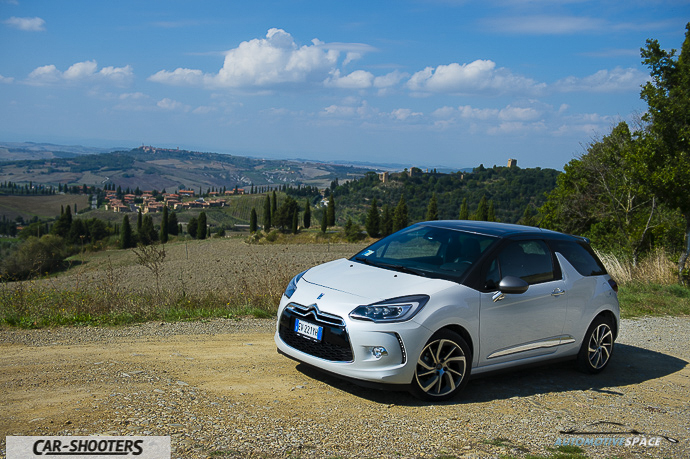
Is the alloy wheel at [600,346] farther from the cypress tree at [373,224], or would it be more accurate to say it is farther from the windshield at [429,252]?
the cypress tree at [373,224]

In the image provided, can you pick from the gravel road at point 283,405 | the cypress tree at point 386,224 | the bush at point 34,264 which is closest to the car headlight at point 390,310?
the gravel road at point 283,405

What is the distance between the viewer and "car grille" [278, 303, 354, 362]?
4.98 meters

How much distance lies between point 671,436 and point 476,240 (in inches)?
104

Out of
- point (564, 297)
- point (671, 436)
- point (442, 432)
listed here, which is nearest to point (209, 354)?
point (442, 432)

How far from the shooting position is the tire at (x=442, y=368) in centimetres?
507

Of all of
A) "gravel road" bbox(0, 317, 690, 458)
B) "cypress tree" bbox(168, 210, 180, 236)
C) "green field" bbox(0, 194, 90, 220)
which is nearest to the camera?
"gravel road" bbox(0, 317, 690, 458)

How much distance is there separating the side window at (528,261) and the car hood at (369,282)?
0.96m

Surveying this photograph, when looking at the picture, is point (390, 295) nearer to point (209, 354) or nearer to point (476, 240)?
point (476, 240)

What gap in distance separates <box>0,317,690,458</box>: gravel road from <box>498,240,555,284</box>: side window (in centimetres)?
128

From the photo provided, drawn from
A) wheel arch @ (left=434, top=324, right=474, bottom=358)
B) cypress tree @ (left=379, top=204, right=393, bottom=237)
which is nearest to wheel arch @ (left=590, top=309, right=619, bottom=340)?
wheel arch @ (left=434, top=324, right=474, bottom=358)

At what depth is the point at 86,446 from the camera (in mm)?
3664

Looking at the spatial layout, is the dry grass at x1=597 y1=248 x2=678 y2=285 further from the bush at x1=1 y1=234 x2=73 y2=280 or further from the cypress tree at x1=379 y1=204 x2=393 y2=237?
the cypress tree at x1=379 y1=204 x2=393 y2=237

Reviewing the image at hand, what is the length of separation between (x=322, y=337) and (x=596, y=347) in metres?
3.87

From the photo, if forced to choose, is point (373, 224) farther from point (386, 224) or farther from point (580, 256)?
point (580, 256)
